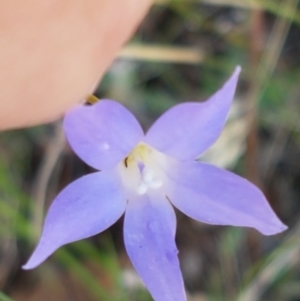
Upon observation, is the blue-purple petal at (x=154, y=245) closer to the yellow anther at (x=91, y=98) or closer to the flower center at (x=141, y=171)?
the flower center at (x=141, y=171)

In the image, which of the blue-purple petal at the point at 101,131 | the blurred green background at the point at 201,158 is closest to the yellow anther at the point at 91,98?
the blue-purple petal at the point at 101,131

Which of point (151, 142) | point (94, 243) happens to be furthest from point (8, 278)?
point (151, 142)

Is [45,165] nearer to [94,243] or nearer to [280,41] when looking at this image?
[94,243]

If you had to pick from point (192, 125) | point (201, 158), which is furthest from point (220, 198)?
point (201, 158)

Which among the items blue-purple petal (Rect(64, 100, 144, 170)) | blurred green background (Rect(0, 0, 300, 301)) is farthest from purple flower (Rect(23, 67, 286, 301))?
blurred green background (Rect(0, 0, 300, 301))

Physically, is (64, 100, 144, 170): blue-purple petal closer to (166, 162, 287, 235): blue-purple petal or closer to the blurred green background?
(166, 162, 287, 235): blue-purple petal
